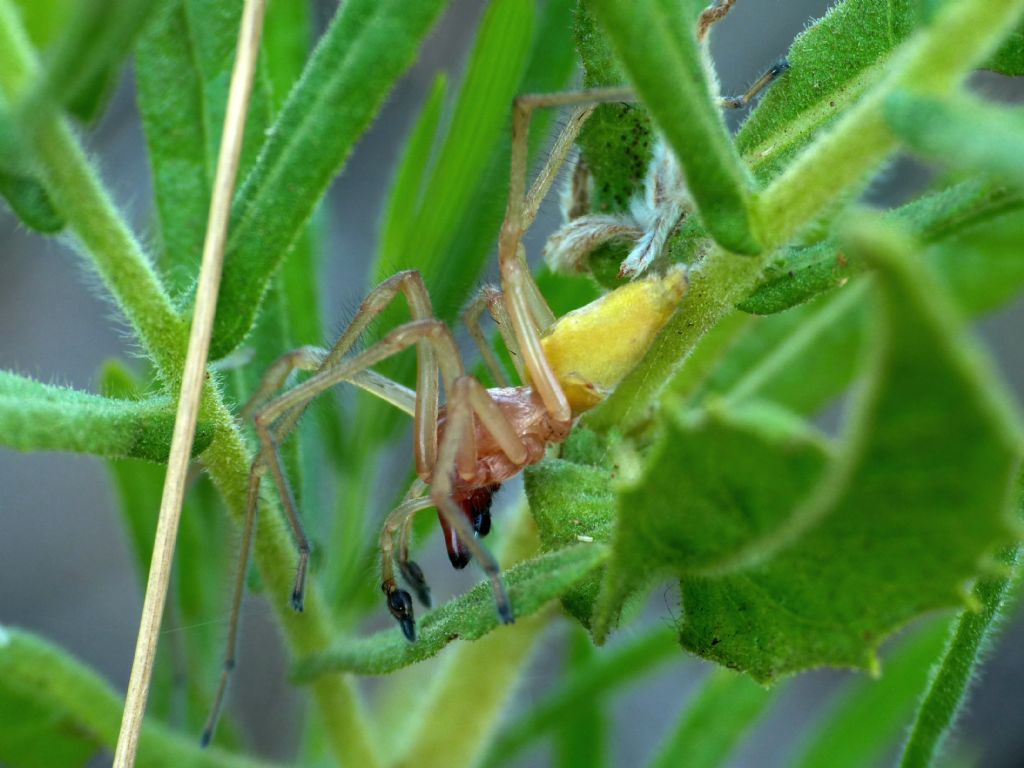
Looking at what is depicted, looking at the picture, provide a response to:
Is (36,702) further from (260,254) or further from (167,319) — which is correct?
(260,254)

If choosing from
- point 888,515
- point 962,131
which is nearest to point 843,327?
point 962,131

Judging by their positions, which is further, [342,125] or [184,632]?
[184,632]

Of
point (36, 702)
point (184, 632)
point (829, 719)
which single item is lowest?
point (829, 719)

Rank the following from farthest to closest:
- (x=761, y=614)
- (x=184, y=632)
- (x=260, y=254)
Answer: (x=184, y=632) < (x=260, y=254) < (x=761, y=614)

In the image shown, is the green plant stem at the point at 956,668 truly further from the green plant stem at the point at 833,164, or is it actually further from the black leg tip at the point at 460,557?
the black leg tip at the point at 460,557

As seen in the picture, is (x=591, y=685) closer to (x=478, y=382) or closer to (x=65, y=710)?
(x=478, y=382)

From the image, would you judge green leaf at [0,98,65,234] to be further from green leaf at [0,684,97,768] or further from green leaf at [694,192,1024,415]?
green leaf at [694,192,1024,415]

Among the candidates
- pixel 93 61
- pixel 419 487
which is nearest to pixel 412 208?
pixel 419 487
